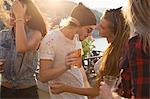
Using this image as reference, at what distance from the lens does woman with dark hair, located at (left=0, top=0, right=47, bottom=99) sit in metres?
2.50

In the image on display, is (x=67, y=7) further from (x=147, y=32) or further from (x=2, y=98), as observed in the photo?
(x=147, y=32)

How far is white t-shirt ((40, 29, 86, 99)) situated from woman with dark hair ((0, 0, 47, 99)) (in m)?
0.11

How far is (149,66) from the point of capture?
1.45 m

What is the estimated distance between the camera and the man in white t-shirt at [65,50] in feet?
7.97

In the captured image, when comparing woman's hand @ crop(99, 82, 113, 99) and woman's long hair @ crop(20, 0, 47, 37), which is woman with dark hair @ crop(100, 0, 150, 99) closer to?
woman's hand @ crop(99, 82, 113, 99)

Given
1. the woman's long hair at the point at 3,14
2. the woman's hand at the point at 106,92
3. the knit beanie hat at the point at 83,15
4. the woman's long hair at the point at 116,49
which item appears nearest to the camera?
the woman's hand at the point at 106,92

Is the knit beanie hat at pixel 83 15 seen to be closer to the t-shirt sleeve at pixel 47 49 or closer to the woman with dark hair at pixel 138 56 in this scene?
the t-shirt sleeve at pixel 47 49

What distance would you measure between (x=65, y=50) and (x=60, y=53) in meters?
0.04

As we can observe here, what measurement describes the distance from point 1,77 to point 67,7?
2.97 metres

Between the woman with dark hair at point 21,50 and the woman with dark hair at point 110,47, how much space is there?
272 millimetres

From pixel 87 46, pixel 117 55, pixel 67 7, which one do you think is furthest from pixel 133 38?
pixel 87 46

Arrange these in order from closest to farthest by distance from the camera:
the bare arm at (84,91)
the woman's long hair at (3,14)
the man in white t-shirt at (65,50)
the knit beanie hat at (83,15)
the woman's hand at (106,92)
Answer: the woman's hand at (106,92), the bare arm at (84,91), the man in white t-shirt at (65,50), the knit beanie hat at (83,15), the woman's long hair at (3,14)

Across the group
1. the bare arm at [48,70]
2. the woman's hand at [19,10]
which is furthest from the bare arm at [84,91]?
the woman's hand at [19,10]

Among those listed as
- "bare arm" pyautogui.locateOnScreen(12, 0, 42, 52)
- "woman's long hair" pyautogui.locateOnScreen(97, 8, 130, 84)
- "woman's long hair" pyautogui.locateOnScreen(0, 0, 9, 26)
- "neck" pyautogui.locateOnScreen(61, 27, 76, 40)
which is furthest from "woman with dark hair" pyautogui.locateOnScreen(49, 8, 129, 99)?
"woman's long hair" pyautogui.locateOnScreen(0, 0, 9, 26)
